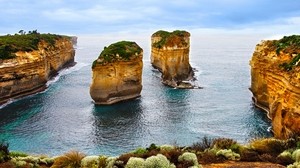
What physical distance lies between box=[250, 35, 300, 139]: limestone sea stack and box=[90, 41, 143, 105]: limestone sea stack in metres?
18.7

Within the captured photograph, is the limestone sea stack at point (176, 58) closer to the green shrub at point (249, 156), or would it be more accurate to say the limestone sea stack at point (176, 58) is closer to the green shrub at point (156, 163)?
the green shrub at point (249, 156)

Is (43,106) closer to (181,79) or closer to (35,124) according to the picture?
(35,124)

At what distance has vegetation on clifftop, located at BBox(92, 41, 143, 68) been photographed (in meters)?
61.6

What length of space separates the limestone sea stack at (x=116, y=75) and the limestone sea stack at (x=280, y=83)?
1867 centimetres

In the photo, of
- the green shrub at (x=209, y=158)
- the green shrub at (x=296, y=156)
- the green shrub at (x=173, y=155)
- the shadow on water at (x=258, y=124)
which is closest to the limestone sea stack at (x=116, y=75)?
the shadow on water at (x=258, y=124)

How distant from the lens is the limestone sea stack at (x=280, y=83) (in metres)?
32.9

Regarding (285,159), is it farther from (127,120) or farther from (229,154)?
(127,120)

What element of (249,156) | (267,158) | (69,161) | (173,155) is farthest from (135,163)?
(267,158)

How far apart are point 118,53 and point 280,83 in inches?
1167

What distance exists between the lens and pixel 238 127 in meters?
45.9

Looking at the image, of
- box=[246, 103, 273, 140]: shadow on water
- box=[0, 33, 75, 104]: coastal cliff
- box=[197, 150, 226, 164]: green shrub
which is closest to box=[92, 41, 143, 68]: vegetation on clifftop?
box=[0, 33, 75, 104]: coastal cliff

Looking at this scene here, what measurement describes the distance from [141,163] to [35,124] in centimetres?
3489

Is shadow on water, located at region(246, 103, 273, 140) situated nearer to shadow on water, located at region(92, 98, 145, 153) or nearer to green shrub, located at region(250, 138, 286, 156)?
shadow on water, located at region(92, 98, 145, 153)

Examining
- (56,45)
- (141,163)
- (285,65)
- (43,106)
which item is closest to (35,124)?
(43,106)
